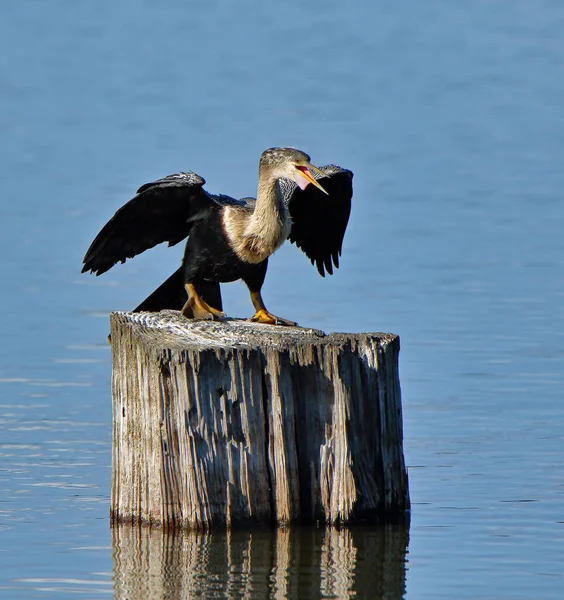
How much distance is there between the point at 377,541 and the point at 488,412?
9.50 ft

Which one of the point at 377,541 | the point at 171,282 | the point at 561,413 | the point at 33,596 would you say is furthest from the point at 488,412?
the point at 33,596

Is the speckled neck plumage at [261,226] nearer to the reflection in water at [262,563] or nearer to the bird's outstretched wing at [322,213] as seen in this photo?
the bird's outstretched wing at [322,213]

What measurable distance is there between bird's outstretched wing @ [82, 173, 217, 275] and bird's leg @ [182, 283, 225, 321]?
0.43 metres

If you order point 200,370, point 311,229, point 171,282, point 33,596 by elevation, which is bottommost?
point 33,596

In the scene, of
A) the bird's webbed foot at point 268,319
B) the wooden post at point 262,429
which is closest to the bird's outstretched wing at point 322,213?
the bird's webbed foot at point 268,319

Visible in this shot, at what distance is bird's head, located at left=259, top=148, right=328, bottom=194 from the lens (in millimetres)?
7492

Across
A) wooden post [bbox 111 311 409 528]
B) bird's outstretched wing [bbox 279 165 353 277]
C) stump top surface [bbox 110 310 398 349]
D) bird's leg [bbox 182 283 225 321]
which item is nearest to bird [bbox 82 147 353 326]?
bird's leg [bbox 182 283 225 321]

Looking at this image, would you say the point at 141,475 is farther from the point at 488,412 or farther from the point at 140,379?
the point at 488,412

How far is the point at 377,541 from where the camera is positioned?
245 inches

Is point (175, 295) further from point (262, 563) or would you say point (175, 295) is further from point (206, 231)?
point (262, 563)

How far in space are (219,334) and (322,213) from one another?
216 centimetres

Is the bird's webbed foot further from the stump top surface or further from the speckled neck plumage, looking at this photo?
the speckled neck plumage

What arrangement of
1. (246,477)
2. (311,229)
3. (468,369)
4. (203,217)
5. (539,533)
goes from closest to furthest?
(246,477) → (539,533) → (203,217) → (311,229) → (468,369)

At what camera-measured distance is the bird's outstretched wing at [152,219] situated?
7.57m
